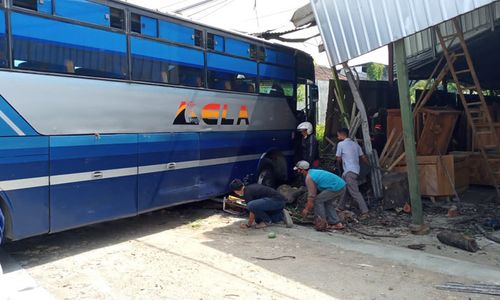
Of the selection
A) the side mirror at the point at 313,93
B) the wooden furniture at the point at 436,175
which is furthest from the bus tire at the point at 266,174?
the wooden furniture at the point at 436,175

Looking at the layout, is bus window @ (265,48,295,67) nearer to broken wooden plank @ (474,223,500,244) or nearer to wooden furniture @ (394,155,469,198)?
wooden furniture @ (394,155,469,198)

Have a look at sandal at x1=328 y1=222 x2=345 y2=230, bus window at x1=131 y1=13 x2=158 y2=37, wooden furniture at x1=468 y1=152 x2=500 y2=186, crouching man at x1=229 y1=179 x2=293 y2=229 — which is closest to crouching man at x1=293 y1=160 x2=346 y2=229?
sandal at x1=328 y1=222 x2=345 y2=230

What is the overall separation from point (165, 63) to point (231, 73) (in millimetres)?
1614

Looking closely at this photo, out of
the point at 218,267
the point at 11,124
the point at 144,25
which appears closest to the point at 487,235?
the point at 218,267

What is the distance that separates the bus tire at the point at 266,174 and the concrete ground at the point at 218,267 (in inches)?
87.0

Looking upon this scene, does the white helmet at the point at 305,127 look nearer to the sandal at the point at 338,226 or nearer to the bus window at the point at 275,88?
the bus window at the point at 275,88

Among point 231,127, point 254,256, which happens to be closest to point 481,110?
point 231,127

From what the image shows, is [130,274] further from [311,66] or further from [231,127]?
[311,66]

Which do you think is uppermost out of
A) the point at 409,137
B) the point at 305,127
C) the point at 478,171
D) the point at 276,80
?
the point at 276,80

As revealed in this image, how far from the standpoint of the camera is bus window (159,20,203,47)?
703 cm

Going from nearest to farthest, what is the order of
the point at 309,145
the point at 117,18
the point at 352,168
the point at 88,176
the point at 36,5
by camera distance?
1. the point at 36,5
2. the point at 88,176
3. the point at 117,18
4. the point at 352,168
5. the point at 309,145

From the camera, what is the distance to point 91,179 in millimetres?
6000

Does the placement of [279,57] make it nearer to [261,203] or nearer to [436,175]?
[261,203]

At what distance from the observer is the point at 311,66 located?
1121 centimetres
